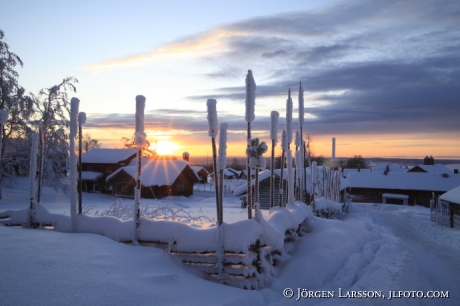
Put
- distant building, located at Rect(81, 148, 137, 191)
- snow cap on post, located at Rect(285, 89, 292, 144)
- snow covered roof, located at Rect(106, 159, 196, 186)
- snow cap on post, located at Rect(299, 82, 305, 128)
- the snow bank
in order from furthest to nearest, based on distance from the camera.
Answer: distant building, located at Rect(81, 148, 137, 191) → snow covered roof, located at Rect(106, 159, 196, 186) → the snow bank → snow cap on post, located at Rect(299, 82, 305, 128) → snow cap on post, located at Rect(285, 89, 292, 144)

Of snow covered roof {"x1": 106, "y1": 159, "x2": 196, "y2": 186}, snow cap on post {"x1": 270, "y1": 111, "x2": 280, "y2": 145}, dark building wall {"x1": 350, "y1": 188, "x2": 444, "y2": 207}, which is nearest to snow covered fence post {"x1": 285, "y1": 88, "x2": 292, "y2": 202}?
snow cap on post {"x1": 270, "y1": 111, "x2": 280, "y2": 145}

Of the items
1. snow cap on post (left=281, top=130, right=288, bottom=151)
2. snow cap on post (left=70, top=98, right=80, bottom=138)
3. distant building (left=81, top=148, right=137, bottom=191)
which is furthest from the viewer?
distant building (left=81, top=148, right=137, bottom=191)

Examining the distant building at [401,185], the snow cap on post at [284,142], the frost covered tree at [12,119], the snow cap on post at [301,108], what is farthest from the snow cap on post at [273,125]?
the distant building at [401,185]

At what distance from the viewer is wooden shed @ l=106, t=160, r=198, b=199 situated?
3072 cm

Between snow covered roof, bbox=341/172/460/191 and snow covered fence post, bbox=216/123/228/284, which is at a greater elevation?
snow covered fence post, bbox=216/123/228/284

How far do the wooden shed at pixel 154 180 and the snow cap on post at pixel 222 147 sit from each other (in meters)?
24.7

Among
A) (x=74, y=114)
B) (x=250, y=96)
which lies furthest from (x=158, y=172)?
(x=250, y=96)

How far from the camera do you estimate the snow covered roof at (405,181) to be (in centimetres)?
3681

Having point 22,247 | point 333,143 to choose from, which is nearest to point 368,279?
point 22,247

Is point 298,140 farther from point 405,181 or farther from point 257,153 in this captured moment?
point 405,181

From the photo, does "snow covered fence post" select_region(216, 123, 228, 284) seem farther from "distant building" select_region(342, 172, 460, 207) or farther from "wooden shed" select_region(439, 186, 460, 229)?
"distant building" select_region(342, 172, 460, 207)

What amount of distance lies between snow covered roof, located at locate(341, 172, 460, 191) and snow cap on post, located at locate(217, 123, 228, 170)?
3196 cm

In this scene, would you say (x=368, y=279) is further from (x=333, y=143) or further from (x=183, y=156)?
(x=183, y=156)

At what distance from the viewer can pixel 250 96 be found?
634cm
